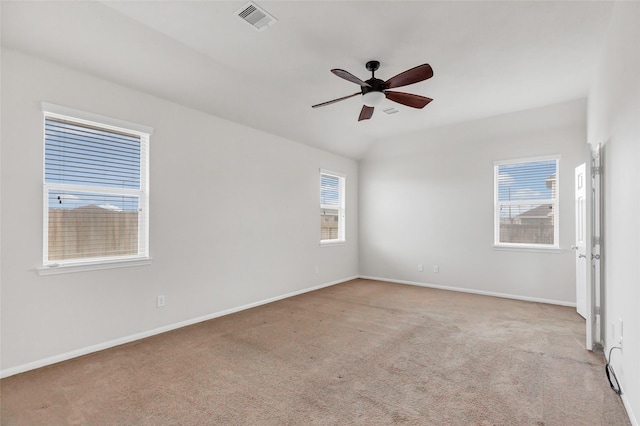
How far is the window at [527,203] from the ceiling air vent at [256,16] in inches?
176

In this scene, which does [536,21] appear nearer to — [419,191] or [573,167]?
[573,167]

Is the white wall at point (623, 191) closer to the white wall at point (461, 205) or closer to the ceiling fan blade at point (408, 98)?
the ceiling fan blade at point (408, 98)

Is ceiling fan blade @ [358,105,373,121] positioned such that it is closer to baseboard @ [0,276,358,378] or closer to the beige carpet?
the beige carpet

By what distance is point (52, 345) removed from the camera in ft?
9.39

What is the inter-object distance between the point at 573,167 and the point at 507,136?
41.1 inches

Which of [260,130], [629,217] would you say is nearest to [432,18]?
[629,217]

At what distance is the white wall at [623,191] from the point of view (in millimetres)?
1931

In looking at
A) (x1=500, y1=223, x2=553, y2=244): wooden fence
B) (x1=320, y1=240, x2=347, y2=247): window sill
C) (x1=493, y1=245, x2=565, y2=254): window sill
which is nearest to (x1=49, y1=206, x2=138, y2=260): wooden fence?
(x1=320, y1=240, x2=347, y2=247): window sill

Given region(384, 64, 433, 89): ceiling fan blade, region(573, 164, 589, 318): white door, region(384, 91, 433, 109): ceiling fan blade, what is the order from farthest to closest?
region(573, 164, 589, 318): white door
region(384, 91, 433, 109): ceiling fan blade
region(384, 64, 433, 89): ceiling fan blade

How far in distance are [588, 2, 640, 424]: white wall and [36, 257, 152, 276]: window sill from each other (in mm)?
4190

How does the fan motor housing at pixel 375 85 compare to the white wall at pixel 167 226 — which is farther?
the fan motor housing at pixel 375 85

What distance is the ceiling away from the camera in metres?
2.55

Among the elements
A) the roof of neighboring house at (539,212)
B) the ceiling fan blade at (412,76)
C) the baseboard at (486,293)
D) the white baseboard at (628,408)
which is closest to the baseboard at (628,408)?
the white baseboard at (628,408)

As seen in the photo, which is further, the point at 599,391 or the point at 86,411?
the point at 599,391
